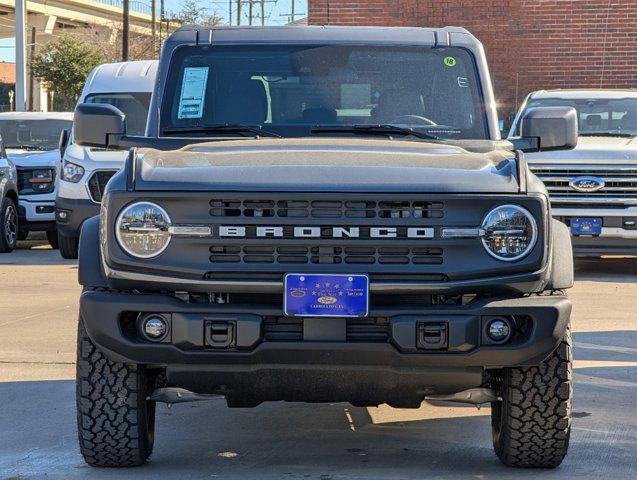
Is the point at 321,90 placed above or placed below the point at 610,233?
above

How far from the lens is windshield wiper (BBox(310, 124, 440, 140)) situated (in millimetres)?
6398

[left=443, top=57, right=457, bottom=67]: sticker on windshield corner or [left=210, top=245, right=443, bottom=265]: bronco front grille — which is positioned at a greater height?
[left=443, top=57, right=457, bottom=67]: sticker on windshield corner

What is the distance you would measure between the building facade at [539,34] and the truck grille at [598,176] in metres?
8.85

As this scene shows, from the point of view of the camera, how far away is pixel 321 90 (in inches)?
264

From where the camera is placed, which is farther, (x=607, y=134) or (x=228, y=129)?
(x=607, y=134)

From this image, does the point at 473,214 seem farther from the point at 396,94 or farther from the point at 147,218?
the point at 396,94

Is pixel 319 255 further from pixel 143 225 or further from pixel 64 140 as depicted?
pixel 64 140

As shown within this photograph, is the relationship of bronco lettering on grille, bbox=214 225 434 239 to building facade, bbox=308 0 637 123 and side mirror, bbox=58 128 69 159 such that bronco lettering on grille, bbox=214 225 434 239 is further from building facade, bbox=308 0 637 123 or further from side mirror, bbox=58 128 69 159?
building facade, bbox=308 0 637 123

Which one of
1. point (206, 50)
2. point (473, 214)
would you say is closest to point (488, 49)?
point (206, 50)

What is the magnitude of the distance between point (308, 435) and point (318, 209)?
165 centimetres

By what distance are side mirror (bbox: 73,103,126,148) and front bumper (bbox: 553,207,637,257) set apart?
28.3 ft

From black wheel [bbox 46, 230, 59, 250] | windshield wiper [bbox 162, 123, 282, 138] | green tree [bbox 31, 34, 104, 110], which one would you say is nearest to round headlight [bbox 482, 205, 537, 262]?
windshield wiper [bbox 162, 123, 282, 138]

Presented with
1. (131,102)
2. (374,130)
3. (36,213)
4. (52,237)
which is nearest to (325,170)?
(374,130)

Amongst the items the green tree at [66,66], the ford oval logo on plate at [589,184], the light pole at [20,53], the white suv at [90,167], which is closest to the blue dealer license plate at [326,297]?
the ford oval logo on plate at [589,184]
